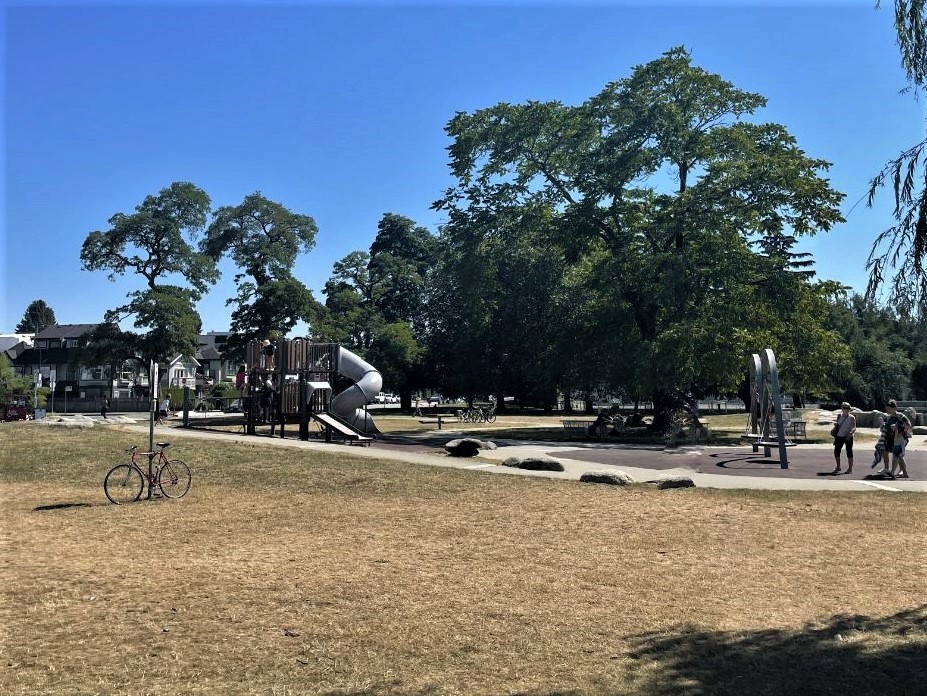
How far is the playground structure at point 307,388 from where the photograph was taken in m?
29.5

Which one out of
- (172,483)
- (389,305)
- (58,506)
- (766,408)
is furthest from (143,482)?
(389,305)

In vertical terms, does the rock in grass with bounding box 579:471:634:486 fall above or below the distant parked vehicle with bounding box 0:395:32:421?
below

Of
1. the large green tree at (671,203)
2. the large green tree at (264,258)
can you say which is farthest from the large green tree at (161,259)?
the large green tree at (671,203)

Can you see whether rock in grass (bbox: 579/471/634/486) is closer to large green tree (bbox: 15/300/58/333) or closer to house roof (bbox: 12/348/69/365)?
house roof (bbox: 12/348/69/365)

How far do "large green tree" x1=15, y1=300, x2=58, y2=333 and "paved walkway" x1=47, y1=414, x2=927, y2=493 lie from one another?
15669 cm

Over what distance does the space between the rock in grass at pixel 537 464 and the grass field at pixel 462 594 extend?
4.69 meters

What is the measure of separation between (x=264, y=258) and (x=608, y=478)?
164ft

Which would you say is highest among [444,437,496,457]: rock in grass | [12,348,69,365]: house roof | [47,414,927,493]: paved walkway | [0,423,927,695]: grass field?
[12,348,69,365]: house roof

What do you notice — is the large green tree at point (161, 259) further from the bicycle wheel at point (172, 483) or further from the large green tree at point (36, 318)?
the large green tree at point (36, 318)

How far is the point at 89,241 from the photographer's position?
63.5 metres

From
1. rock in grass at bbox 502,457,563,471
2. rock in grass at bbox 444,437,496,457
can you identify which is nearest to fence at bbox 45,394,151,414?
rock in grass at bbox 444,437,496,457

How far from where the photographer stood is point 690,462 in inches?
886

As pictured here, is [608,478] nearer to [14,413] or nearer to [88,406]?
[14,413]

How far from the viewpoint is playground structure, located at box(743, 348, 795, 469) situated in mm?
21688
